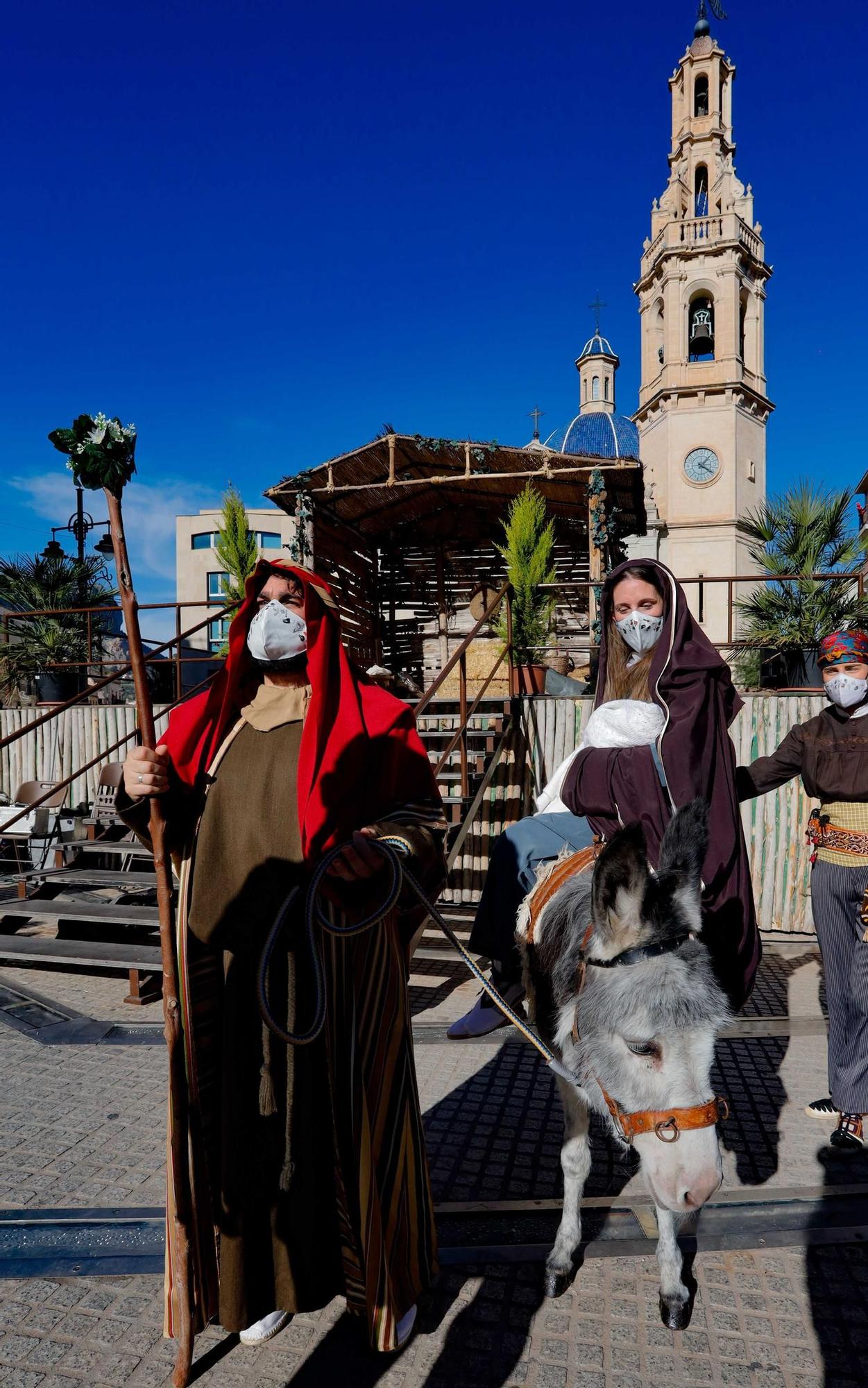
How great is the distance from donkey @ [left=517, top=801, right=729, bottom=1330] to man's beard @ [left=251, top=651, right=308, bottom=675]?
44.3 inches

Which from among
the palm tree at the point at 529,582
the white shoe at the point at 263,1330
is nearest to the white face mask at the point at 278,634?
the white shoe at the point at 263,1330

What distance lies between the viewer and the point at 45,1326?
242 centimetres

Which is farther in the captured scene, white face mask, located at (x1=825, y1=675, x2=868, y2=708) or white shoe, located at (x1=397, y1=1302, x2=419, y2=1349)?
white face mask, located at (x1=825, y1=675, x2=868, y2=708)

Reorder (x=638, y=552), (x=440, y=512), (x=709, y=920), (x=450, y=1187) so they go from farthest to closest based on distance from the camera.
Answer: (x=638, y=552) < (x=440, y=512) < (x=450, y=1187) < (x=709, y=920)

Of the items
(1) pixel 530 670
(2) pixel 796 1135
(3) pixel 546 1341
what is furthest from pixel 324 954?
(1) pixel 530 670

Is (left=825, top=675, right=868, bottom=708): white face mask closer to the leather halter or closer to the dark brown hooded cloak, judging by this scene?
the dark brown hooded cloak

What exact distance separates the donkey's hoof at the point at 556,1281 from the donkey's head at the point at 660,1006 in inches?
41.2

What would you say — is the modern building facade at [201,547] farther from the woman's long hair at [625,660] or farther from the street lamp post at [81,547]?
the woman's long hair at [625,660]

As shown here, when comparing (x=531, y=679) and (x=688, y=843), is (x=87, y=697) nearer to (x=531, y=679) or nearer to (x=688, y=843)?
(x=531, y=679)

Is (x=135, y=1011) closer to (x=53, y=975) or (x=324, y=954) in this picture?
(x=53, y=975)

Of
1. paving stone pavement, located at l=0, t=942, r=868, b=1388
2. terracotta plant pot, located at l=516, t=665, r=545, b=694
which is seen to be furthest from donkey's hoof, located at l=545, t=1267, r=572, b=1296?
terracotta plant pot, located at l=516, t=665, r=545, b=694

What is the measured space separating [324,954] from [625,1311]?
5.43ft

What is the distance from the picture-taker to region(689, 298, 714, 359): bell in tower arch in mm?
34250

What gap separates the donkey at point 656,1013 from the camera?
1779 mm
